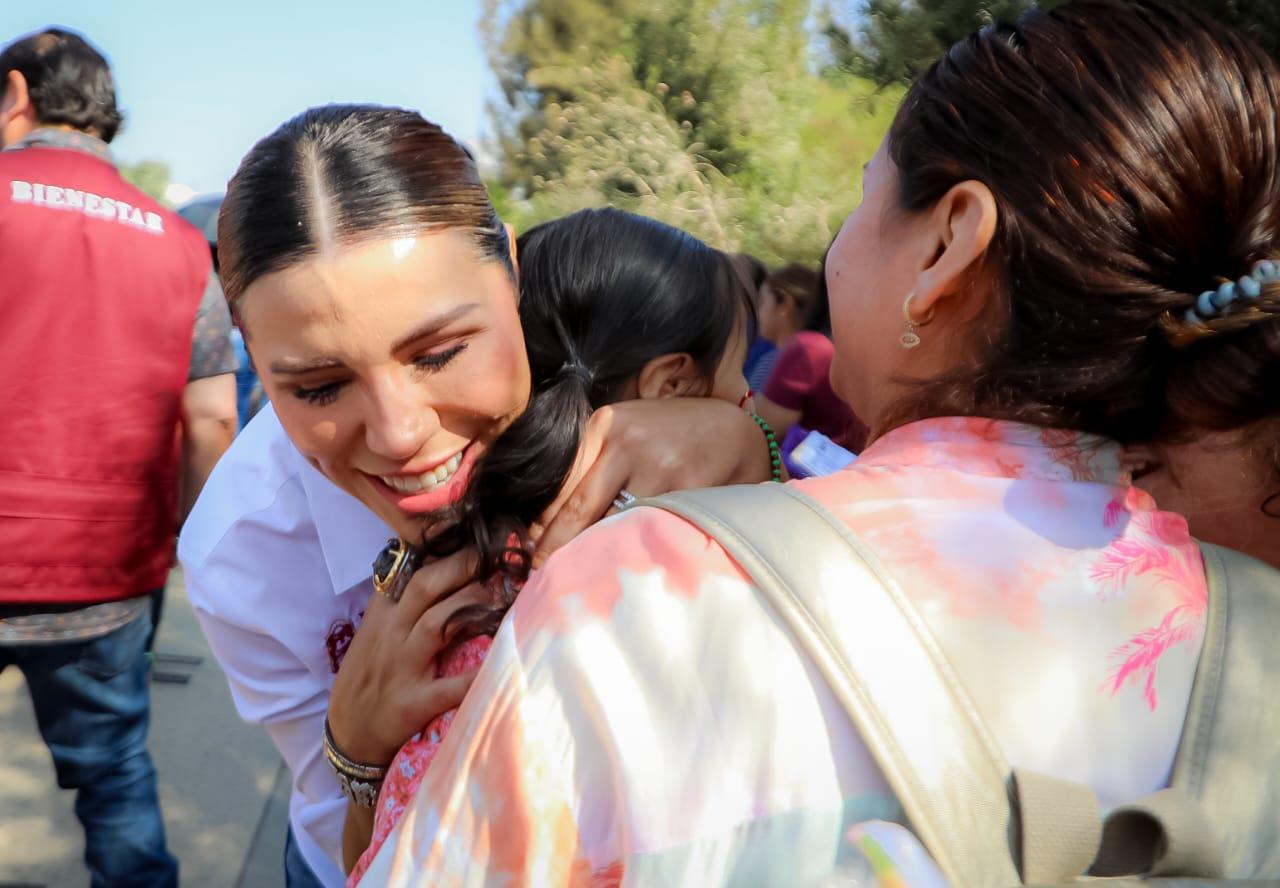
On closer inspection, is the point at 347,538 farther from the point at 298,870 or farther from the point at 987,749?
the point at 987,749

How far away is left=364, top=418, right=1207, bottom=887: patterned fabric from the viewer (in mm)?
721

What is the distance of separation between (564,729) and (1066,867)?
360 millimetres

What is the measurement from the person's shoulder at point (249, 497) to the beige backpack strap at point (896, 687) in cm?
106

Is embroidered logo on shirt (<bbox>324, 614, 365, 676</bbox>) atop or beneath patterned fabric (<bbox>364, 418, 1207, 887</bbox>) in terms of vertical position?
beneath

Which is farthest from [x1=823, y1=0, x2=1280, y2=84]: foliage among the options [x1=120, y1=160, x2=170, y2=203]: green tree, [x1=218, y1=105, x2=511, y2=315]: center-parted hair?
[x1=120, y1=160, x2=170, y2=203]: green tree

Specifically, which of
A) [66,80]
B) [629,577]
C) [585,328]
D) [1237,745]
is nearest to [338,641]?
[585,328]

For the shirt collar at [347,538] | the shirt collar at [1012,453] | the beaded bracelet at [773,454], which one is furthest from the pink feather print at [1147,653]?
the shirt collar at [347,538]

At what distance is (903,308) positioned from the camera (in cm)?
92

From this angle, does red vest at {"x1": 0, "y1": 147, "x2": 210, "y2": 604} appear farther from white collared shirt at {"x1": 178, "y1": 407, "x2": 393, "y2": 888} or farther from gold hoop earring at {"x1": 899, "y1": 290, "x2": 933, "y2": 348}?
gold hoop earring at {"x1": 899, "y1": 290, "x2": 933, "y2": 348}

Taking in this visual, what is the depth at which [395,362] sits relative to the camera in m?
1.33

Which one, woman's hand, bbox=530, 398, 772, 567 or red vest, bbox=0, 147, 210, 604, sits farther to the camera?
red vest, bbox=0, 147, 210, 604

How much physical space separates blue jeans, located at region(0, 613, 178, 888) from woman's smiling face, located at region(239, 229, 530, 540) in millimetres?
1531

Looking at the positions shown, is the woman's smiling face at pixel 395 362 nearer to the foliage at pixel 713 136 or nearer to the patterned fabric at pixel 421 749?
the patterned fabric at pixel 421 749

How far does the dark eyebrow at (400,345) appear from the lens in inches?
51.4
